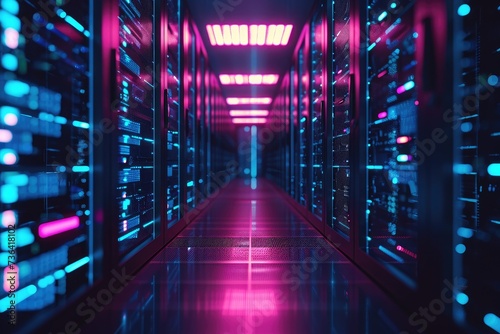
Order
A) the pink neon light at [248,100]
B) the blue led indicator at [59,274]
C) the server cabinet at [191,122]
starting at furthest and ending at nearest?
the pink neon light at [248,100] < the server cabinet at [191,122] < the blue led indicator at [59,274]

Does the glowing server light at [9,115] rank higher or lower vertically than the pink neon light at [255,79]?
lower

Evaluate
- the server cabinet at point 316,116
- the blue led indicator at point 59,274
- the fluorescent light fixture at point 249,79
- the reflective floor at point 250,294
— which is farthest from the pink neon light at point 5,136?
the fluorescent light fixture at point 249,79

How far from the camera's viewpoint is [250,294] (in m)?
2.18

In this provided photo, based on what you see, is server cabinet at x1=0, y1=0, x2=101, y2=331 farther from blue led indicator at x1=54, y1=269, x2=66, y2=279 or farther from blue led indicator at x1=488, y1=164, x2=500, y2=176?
blue led indicator at x1=488, y1=164, x2=500, y2=176

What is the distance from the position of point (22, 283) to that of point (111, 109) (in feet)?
3.45

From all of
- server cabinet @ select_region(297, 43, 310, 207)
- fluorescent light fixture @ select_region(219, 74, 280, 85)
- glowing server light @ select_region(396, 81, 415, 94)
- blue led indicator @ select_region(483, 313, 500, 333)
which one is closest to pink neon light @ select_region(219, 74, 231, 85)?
fluorescent light fixture @ select_region(219, 74, 280, 85)

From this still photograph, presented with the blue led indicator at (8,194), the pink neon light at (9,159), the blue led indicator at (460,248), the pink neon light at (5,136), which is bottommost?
the blue led indicator at (460,248)

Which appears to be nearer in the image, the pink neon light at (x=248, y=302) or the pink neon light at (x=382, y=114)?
the pink neon light at (x=248, y=302)

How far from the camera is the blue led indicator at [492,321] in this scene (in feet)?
4.53

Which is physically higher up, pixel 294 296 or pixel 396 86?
pixel 396 86

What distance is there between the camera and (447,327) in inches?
60.1

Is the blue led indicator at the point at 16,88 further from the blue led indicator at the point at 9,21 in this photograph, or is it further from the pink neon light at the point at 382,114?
the pink neon light at the point at 382,114

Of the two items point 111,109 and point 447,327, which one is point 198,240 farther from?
point 447,327

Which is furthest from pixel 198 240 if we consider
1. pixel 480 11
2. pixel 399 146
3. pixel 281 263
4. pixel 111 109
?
pixel 480 11
